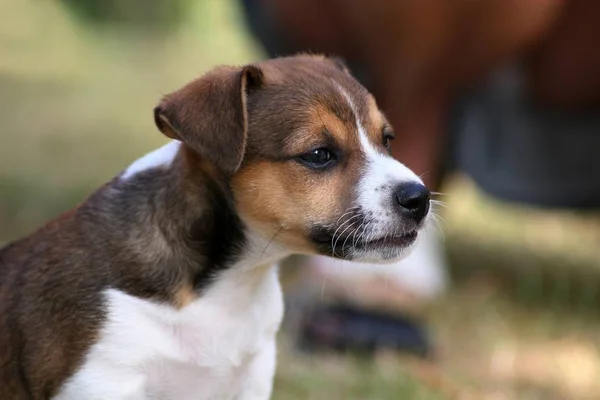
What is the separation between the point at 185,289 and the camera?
10.2 feet

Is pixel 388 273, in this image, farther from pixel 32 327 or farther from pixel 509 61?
pixel 32 327

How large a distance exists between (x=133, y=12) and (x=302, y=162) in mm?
10700

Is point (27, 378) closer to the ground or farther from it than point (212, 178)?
closer to the ground

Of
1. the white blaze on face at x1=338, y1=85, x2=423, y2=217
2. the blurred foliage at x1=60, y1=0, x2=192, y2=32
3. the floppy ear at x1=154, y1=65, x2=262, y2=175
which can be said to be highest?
the floppy ear at x1=154, y1=65, x2=262, y2=175

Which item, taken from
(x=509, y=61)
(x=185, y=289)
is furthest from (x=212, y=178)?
(x=509, y=61)

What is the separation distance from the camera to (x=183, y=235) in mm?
3135

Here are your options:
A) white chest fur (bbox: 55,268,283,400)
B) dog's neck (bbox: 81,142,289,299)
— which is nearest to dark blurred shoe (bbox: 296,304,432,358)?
white chest fur (bbox: 55,268,283,400)

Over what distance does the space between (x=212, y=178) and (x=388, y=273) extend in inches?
98.0

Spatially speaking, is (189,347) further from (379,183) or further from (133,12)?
(133,12)

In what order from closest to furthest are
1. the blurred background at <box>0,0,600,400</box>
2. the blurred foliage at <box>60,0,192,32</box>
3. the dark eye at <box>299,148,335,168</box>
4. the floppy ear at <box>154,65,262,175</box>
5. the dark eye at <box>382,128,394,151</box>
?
1. the floppy ear at <box>154,65,262,175</box>
2. the dark eye at <box>299,148,335,168</box>
3. the dark eye at <box>382,128,394,151</box>
4. the blurred background at <box>0,0,600,400</box>
5. the blurred foliage at <box>60,0,192,32</box>

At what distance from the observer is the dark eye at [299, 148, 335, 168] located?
3.02 metres

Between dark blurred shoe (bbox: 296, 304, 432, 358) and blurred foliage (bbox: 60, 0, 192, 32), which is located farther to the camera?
blurred foliage (bbox: 60, 0, 192, 32)

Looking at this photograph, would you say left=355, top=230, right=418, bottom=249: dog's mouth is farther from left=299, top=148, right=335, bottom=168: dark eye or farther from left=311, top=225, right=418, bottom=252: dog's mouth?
left=299, top=148, right=335, bottom=168: dark eye

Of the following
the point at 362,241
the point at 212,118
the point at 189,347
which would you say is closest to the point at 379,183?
the point at 362,241
